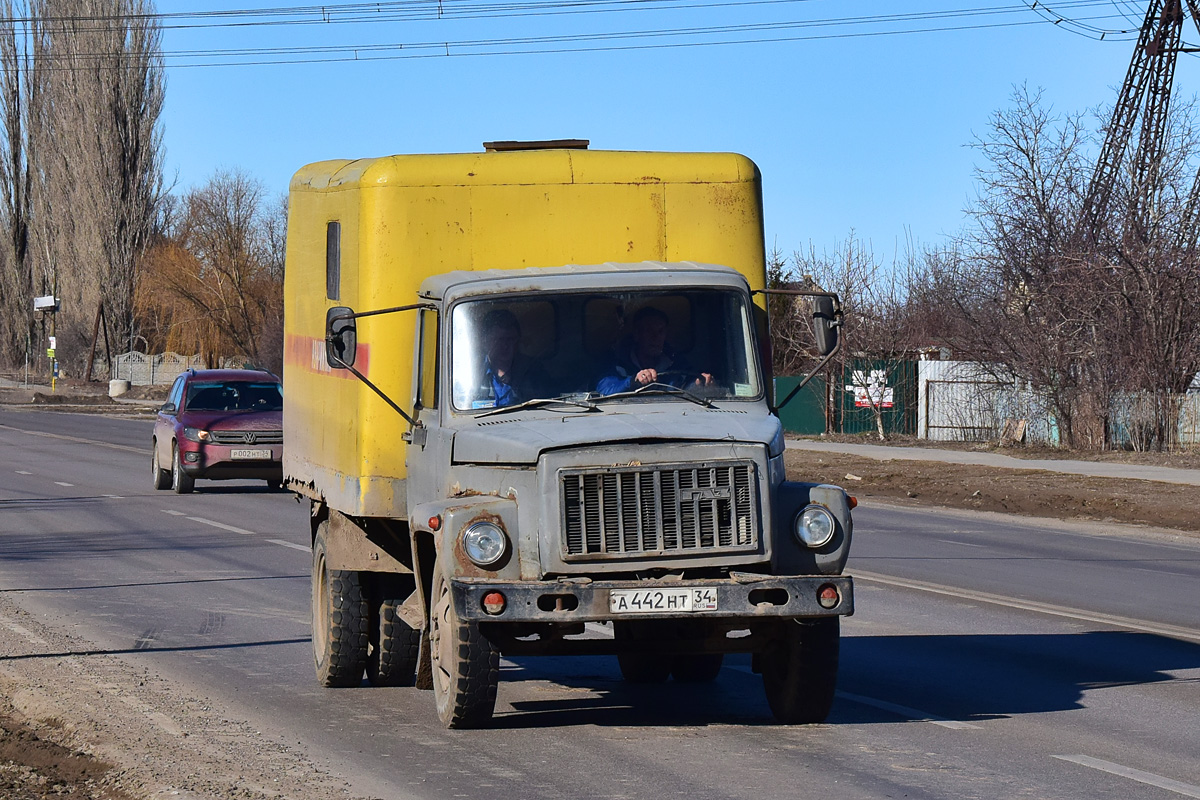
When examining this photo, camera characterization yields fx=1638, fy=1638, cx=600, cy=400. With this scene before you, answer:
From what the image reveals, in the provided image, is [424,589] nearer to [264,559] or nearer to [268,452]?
[264,559]

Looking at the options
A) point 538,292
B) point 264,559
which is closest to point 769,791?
point 538,292

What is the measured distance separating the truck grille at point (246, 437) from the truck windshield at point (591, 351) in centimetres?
1541

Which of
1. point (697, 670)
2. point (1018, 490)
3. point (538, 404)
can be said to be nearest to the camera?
point (538, 404)

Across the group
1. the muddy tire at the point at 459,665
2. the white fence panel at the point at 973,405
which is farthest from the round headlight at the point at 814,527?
the white fence panel at the point at 973,405

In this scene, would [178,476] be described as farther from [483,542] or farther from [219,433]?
[483,542]

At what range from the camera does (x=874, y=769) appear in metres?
6.69

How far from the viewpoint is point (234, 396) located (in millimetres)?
23906

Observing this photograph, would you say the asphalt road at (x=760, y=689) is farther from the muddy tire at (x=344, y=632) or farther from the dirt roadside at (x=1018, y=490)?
the dirt roadside at (x=1018, y=490)

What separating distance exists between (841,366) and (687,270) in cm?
3377

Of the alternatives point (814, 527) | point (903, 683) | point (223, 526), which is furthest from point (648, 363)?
point (223, 526)

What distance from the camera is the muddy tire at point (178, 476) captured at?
23.0 metres

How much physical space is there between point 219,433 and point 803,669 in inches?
652

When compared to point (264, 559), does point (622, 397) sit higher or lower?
higher

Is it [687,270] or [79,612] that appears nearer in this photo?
[687,270]
